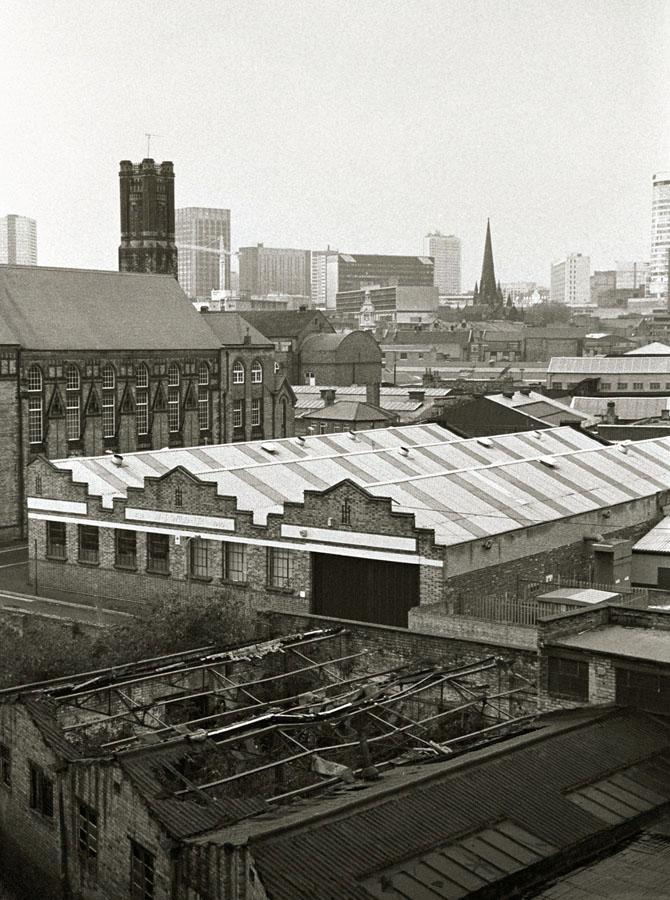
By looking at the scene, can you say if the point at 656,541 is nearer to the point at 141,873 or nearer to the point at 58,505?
the point at 58,505

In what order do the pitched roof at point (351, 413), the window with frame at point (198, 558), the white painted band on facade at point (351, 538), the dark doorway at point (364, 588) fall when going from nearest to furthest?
1. the white painted band on facade at point (351, 538)
2. the dark doorway at point (364, 588)
3. the window with frame at point (198, 558)
4. the pitched roof at point (351, 413)

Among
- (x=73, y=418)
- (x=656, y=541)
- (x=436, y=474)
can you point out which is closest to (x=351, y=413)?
(x=73, y=418)

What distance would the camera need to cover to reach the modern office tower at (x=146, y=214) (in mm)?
92312

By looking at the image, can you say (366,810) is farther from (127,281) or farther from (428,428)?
(127,281)

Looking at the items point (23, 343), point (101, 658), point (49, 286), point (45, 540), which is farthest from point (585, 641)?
point (49, 286)

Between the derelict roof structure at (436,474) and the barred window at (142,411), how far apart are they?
1783 cm

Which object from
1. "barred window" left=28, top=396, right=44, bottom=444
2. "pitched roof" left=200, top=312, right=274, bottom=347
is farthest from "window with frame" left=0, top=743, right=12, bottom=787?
"pitched roof" left=200, top=312, right=274, bottom=347

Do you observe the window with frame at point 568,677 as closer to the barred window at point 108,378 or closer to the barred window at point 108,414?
the barred window at point 108,414

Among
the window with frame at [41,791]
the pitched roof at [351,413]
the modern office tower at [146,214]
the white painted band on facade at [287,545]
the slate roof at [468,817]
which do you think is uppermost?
the modern office tower at [146,214]

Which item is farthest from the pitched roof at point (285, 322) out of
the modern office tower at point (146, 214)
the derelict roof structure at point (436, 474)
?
the derelict roof structure at point (436, 474)

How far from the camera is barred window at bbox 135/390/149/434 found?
71312mm

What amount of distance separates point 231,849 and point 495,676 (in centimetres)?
1177

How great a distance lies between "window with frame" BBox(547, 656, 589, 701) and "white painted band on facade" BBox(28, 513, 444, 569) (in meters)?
10.8

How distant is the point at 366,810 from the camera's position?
1841 centimetres
